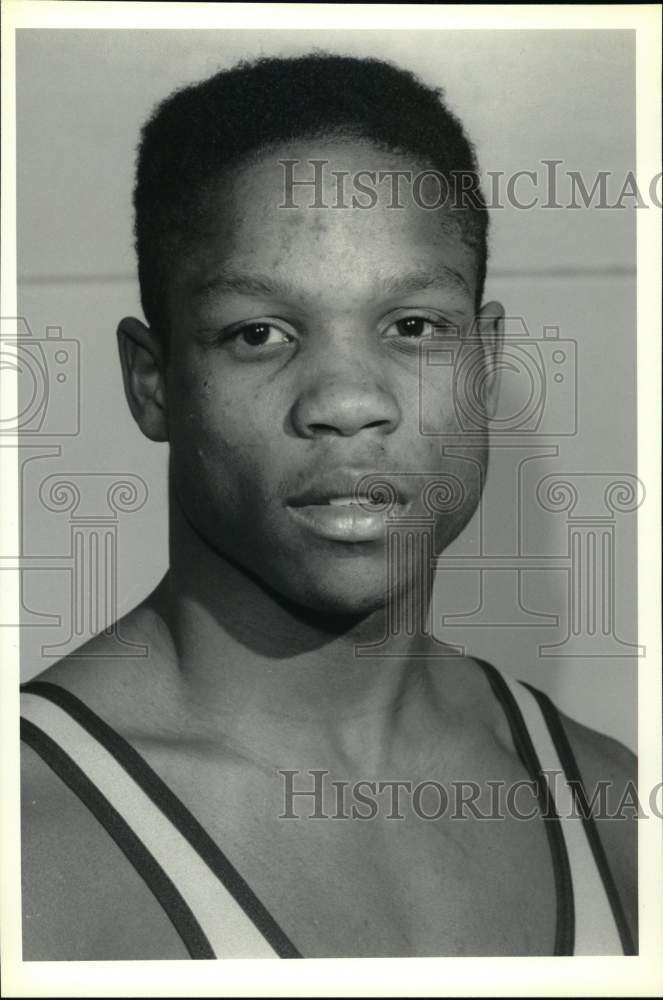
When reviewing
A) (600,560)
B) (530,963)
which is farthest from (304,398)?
(530,963)

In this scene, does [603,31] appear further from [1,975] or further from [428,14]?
[1,975]

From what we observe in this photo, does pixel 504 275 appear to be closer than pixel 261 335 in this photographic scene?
No

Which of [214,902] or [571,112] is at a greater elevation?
[571,112]

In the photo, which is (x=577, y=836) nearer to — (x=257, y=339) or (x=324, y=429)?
(x=324, y=429)

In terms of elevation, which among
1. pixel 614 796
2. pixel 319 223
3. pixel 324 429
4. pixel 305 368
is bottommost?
pixel 614 796

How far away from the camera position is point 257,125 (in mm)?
2219

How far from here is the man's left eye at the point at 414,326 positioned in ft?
7.27

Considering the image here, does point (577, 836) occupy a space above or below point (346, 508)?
below

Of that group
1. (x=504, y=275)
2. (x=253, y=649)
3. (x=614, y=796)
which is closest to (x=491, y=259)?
(x=504, y=275)

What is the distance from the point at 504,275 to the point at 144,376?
25.8 inches

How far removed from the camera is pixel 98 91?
89.0 inches

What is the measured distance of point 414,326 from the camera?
222 cm

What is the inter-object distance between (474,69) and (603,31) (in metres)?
0.25

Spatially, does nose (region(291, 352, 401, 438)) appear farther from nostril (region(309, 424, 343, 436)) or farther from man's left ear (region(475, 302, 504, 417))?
man's left ear (region(475, 302, 504, 417))
